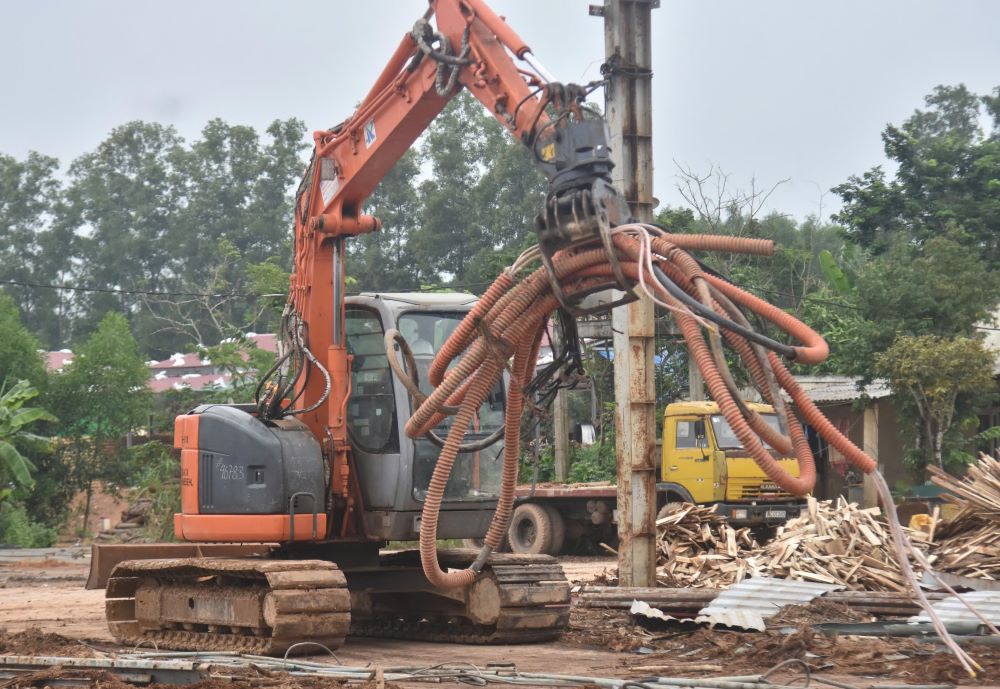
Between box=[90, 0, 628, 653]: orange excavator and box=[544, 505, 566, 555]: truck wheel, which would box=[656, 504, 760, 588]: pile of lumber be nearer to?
box=[90, 0, 628, 653]: orange excavator

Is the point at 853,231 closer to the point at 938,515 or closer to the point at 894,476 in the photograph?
the point at 894,476

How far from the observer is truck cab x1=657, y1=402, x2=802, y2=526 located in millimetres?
21578

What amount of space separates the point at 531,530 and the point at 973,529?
11667mm

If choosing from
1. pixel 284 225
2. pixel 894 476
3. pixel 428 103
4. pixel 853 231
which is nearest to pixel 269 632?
pixel 428 103

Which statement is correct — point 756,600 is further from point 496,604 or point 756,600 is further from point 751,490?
point 751,490

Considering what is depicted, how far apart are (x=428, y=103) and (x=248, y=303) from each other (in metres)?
54.7

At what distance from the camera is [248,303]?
2534 inches

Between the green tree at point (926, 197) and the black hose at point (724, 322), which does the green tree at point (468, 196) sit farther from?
the black hose at point (724, 322)

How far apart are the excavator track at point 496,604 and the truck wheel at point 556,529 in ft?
39.4

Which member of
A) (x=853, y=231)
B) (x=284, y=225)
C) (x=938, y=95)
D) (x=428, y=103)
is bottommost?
(x=428, y=103)

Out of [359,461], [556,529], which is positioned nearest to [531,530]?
[556,529]

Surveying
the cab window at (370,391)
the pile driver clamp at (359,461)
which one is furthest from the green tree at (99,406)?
the cab window at (370,391)

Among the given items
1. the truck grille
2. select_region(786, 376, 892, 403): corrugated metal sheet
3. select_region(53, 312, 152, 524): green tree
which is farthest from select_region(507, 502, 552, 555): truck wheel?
select_region(53, 312, 152, 524): green tree

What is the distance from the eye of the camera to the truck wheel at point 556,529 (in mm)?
24719
